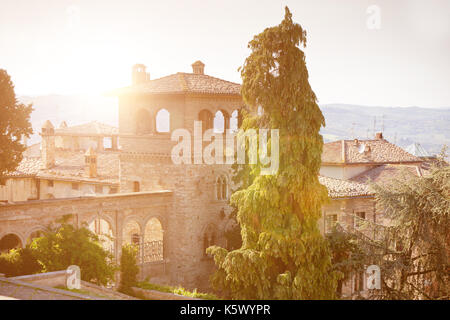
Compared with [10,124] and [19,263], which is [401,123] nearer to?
[10,124]

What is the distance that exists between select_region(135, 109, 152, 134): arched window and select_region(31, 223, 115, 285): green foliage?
25.1ft

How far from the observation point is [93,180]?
3130 cm

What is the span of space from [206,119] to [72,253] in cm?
1048

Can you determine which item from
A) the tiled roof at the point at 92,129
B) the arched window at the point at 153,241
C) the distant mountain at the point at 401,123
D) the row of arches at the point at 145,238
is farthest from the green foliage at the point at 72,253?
the distant mountain at the point at 401,123

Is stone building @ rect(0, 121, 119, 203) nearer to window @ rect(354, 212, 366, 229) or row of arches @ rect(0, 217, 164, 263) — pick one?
row of arches @ rect(0, 217, 164, 263)

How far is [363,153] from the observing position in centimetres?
3419

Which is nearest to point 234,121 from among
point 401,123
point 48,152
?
point 48,152

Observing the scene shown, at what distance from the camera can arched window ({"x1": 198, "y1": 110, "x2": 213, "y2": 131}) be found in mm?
25000

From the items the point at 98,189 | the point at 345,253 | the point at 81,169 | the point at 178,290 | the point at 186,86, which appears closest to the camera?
the point at 178,290

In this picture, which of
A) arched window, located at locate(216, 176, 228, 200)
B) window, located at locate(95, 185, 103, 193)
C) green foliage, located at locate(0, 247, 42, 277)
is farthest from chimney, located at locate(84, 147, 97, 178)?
green foliage, located at locate(0, 247, 42, 277)

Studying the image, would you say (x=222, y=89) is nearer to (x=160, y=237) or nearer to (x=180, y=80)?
(x=180, y=80)

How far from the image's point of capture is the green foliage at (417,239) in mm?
19500

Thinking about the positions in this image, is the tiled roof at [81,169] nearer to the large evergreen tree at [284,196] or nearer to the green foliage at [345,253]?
the large evergreen tree at [284,196]
